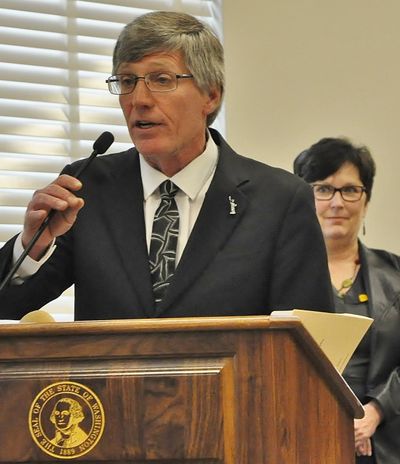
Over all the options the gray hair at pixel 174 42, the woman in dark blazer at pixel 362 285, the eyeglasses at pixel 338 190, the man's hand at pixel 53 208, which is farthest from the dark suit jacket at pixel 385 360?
the man's hand at pixel 53 208

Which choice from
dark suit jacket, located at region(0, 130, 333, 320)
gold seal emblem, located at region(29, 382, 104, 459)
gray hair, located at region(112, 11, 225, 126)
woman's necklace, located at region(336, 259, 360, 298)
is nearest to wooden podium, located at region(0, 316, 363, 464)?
gold seal emblem, located at region(29, 382, 104, 459)

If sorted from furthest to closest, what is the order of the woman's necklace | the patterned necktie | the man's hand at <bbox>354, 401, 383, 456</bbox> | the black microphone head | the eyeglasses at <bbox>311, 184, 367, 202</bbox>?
the eyeglasses at <bbox>311, 184, 367, 202</bbox> < the woman's necklace < the man's hand at <bbox>354, 401, 383, 456</bbox> < the patterned necktie < the black microphone head

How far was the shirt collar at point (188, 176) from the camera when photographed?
7.39 ft

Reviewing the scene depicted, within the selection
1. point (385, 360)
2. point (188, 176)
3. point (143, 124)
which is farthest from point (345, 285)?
point (143, 124)

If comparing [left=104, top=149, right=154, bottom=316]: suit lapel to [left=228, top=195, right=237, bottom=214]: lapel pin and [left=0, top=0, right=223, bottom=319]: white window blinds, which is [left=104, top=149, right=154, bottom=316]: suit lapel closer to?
[left=228, top=195, right=237, bottom=214]: lapel pin

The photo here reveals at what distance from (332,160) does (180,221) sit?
4.40ft

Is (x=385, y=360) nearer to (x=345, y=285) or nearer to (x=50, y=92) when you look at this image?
(x=345, y=285)

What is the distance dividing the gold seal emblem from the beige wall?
243 centimetres

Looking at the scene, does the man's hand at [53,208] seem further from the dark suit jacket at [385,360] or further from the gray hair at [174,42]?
the dark suit jacket at [385,360]

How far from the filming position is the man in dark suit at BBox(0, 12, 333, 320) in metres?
2.10

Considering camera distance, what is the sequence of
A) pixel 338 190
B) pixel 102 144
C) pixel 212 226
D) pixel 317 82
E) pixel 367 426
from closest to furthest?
1. pixel 102 144
2. pixel 212 226
3. pixel 367 426
4. pixel 338 190
5. pixel 317 82

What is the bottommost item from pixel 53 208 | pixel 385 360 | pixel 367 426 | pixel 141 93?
pixel 367 426

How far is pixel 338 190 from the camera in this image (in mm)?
3406

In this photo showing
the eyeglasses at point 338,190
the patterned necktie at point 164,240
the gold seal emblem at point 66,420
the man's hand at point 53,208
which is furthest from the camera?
the eyeglasses at point 338,190
